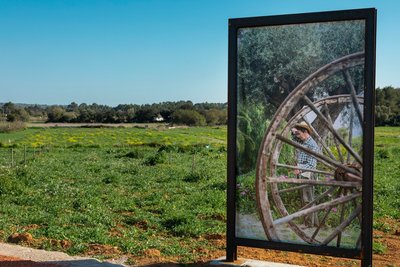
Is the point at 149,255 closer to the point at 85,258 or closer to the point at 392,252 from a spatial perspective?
the point at 85,258

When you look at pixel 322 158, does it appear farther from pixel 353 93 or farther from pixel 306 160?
pixel 353 93

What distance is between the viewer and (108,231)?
376 inches

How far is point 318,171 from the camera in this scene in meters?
6.34

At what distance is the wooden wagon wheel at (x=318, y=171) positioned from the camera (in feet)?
20.0

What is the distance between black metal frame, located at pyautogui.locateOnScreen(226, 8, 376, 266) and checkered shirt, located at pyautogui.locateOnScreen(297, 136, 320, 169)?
640 mm

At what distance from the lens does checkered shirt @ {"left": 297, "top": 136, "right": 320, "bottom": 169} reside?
638 cm

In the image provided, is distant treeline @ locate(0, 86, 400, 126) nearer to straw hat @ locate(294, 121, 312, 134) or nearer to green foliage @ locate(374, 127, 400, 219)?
green foliage @ locate(374, 127, 400, 219)

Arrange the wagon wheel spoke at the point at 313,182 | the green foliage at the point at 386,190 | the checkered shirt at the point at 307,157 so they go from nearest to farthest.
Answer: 1. the wagon wheel spoke at the point at 313,182
2. the checkered shirt at the point at 307,157
3. the green foliage at the point at 386,190

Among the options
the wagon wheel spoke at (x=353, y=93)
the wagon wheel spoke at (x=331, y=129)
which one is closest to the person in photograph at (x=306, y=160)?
the wagon wheel spoke at (x=331, y=129)

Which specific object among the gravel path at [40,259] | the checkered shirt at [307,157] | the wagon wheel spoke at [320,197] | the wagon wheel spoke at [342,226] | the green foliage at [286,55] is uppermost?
the green foliage at [286,55]

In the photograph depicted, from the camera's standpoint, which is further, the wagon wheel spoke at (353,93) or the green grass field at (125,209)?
the green grass field at (125,209)

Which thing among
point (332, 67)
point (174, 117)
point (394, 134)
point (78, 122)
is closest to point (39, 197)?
point (332, 67)

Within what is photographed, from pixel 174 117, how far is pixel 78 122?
19527 mm

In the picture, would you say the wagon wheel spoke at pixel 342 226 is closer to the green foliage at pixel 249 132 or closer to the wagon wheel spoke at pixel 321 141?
the wagon wheel spoke at pixel 321 141
